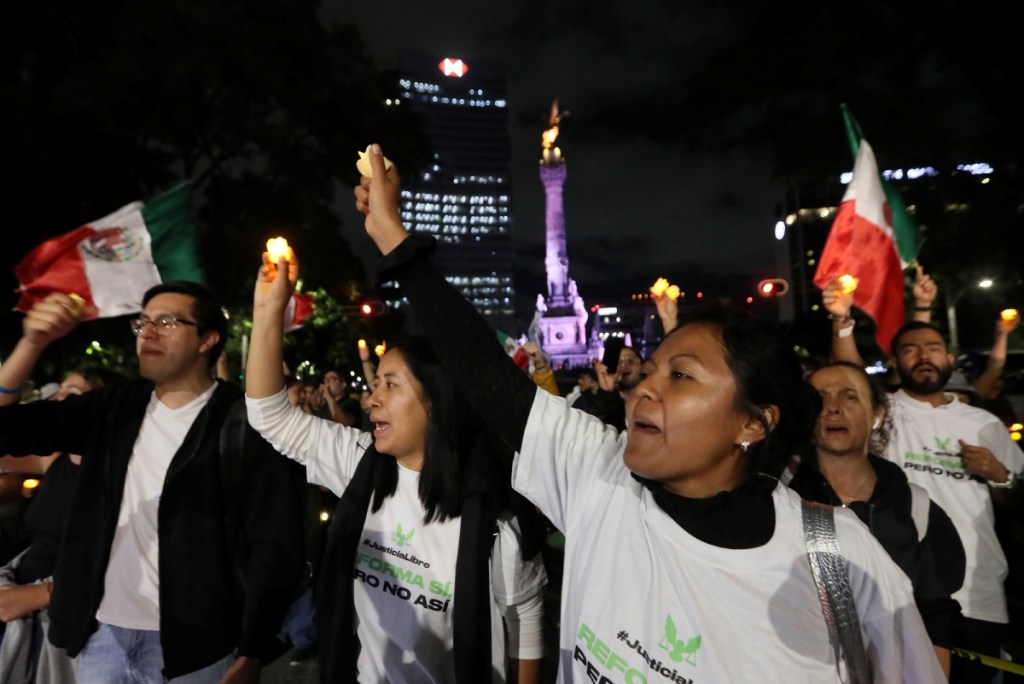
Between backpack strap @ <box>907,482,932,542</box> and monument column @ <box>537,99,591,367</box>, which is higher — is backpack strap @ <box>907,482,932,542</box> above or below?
below

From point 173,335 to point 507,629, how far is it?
1704 mm

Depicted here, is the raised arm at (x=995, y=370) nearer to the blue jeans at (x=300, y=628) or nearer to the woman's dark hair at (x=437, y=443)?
the woman's dark hair at (x=437, y=443)

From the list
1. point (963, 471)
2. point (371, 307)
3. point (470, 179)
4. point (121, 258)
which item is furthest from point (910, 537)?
point (470, 179)

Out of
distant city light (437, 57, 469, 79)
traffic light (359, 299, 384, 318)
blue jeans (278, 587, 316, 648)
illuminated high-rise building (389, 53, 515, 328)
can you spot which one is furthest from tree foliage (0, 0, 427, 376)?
distant city light (437, 57, 469, 79)

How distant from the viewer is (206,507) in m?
2.46

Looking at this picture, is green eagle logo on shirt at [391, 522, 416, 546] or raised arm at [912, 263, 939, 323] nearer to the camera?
green eagle logo on shirt at [391, 522, 416, 546]

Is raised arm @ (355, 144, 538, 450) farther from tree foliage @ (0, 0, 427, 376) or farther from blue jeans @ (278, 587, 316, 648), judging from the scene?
tree foliage @ (0, 0, 427, 376)

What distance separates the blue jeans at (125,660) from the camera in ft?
7.86

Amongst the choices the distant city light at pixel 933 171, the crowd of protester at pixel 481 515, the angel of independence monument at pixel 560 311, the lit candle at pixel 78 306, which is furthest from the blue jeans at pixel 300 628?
the angel of independence monument at pixel 560 311

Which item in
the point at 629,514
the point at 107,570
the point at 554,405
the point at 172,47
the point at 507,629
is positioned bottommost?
the point at 507,629

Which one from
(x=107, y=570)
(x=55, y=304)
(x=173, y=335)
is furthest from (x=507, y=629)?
(x=55, y=304)

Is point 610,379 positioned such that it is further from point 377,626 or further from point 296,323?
point 377,626

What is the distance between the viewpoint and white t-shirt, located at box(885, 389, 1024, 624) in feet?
10.2

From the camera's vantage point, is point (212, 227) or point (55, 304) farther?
point (212, 227)
